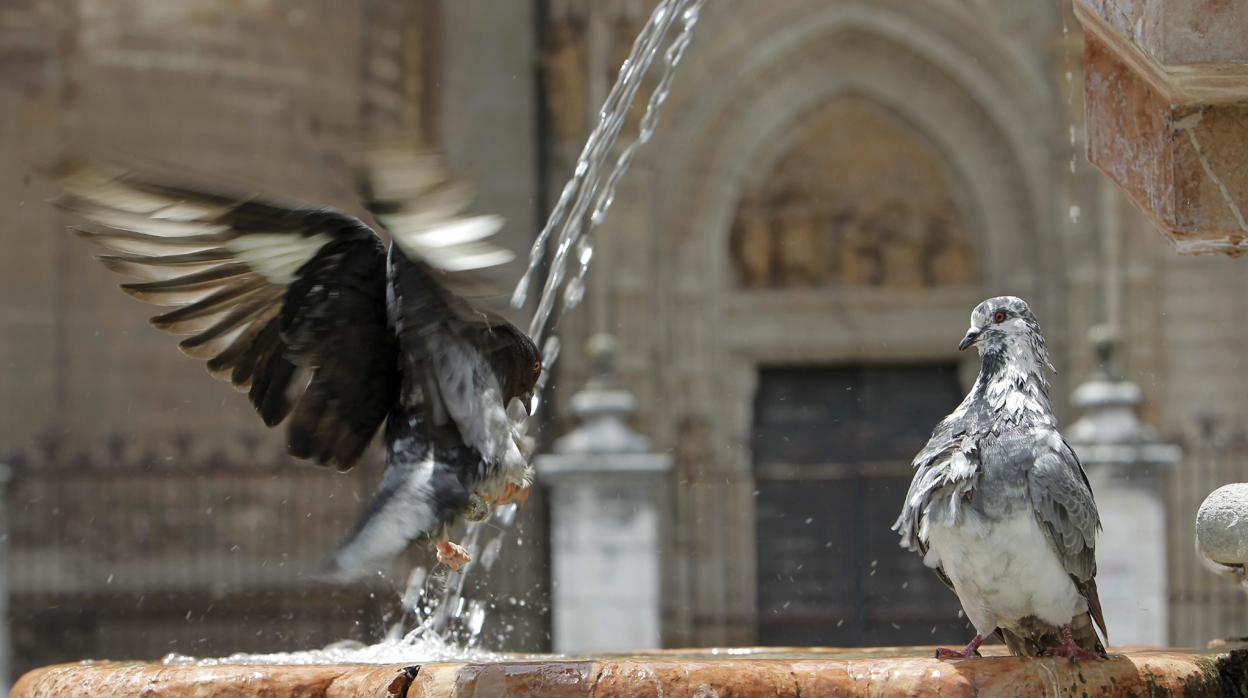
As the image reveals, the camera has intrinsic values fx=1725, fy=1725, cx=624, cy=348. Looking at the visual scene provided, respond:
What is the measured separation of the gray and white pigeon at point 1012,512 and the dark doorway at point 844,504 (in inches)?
298

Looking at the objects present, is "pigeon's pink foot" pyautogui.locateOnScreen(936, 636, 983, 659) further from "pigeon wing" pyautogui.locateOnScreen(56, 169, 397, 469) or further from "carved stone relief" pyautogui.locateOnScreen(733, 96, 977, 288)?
"carved stone relief" pyautogui.locateOnScreen(733, 96, 977, 288)

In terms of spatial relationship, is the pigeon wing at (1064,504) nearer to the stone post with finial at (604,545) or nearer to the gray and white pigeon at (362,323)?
the gray and white pigeon at (362,323)

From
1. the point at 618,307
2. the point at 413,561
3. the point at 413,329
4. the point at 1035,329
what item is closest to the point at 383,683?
the point at 413,329

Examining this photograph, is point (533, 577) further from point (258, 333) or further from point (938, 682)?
point (938, 682)

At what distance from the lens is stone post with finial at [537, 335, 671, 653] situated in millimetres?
11352

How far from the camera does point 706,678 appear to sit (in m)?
3.39

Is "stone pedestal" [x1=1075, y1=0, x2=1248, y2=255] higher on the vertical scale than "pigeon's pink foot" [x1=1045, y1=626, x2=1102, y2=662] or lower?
higher

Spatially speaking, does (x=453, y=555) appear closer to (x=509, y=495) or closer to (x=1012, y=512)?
(x=509, y=495)

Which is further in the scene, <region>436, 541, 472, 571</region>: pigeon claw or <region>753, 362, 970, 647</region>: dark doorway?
<region>753, 362, 970, 647</region>: dark doorway

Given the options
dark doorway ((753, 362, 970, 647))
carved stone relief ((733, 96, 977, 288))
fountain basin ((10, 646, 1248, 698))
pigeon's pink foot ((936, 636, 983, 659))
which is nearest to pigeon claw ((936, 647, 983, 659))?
pigeon's pink foot ((936, 636, 983, 659))

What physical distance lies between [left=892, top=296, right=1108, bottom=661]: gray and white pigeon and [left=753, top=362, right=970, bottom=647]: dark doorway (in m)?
7.58

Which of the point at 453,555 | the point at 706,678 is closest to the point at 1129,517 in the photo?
the point at 453,555

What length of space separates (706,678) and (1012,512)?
75 cm

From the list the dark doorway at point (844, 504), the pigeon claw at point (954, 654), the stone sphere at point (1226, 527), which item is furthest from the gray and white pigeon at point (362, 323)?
the dark doorway at point (844, 504)
